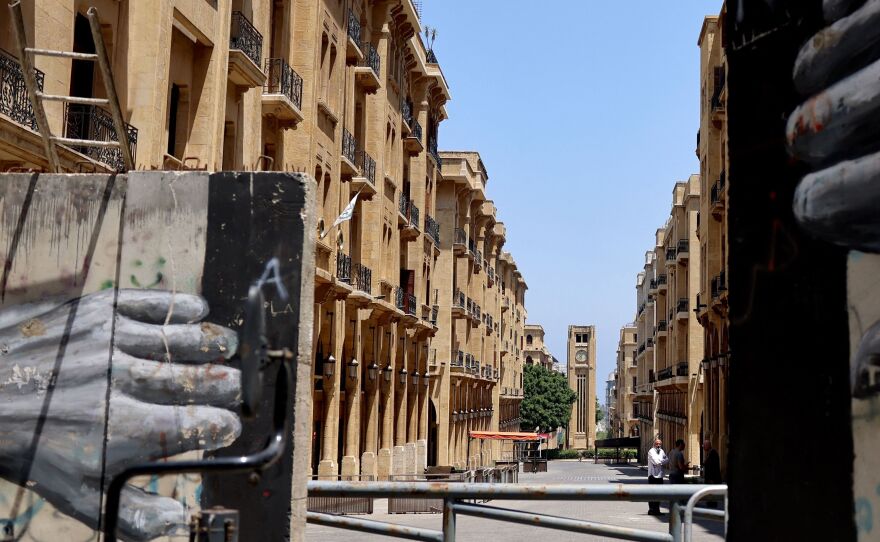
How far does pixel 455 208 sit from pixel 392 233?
18599 millimetres

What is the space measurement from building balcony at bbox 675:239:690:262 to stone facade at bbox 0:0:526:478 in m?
11.6

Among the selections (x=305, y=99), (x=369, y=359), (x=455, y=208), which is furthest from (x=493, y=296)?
(x=305, y=99)

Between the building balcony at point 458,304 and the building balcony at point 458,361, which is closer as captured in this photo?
the building balcony at point 458,361

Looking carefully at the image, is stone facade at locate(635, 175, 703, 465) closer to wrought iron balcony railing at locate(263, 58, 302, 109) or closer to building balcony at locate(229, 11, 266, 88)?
wrought iron balcony railing at locate(263, 58, 302, 109)

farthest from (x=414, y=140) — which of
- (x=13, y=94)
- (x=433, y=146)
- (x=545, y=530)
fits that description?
(x=545, y=530)

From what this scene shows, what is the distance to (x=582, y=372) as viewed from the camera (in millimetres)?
171875

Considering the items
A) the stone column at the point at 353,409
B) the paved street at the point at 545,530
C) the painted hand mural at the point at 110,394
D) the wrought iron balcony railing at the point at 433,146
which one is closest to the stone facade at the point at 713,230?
the wrought iron balcony railing at the point at 433,146

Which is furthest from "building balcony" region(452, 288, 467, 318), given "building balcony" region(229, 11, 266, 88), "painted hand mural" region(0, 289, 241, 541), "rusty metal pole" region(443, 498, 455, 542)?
"painted hand mural" region(0, 289, 241, 541)

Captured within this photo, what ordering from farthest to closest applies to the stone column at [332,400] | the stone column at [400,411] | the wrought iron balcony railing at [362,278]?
the stone column at [400,411] → the wrought iron balcony railing at [362,278] → the stone column at [332,400]

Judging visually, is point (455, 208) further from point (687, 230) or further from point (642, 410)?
point (642, 410)

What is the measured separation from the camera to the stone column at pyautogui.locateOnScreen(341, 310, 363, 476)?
33688 millimetres

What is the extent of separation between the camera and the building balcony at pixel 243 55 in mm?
21016

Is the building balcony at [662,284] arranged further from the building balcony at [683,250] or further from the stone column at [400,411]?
the stone column at [400,411]

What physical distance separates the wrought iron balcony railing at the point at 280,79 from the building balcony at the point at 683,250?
1441 inches
